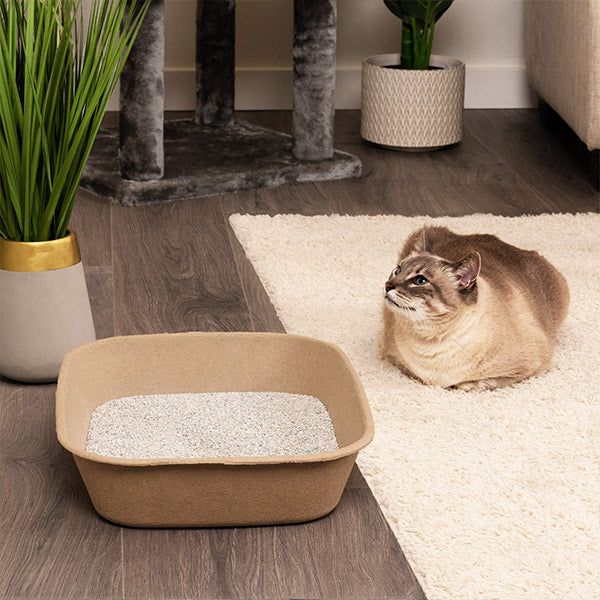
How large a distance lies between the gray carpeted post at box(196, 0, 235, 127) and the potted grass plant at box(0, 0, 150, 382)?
1.44m

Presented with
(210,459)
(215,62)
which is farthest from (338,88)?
(210,459)

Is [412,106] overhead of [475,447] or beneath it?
overhead

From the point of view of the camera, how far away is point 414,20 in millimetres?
3051

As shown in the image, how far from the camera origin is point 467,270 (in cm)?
165

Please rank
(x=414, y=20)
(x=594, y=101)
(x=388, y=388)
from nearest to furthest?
(x=388, y=388), (x=594, y=101), (x=414, y=20)

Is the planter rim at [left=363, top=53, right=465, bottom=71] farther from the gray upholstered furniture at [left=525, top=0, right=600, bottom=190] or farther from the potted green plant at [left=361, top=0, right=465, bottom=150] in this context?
the gray upholstered furniture at [left=525, top=0, right=600, bottom=190]

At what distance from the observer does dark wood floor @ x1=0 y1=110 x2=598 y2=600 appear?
129 cm

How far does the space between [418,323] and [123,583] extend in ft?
2.01

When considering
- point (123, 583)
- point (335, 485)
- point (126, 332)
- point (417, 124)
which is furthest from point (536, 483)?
point (417, 124)

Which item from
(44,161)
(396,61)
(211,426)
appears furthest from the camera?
(396,61)

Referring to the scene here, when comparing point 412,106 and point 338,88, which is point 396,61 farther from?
point 338,88

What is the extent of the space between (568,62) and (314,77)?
1.99ft

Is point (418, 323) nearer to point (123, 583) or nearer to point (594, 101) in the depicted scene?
point (123, 583)

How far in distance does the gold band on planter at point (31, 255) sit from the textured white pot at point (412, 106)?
5.16 ft
